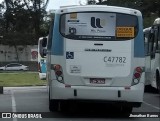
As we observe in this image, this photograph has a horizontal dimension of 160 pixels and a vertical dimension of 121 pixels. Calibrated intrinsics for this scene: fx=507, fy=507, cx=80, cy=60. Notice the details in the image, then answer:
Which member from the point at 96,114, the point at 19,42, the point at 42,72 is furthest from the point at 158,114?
the point at 19,42

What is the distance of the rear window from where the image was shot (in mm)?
Answer: 13852

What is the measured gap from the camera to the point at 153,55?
21969 mm

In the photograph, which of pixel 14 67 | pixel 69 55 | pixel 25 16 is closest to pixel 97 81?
pixel 69 55

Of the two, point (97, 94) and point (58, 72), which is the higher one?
point (58, 72)

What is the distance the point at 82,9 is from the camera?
45.5 feet

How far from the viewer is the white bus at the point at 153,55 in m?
21.0

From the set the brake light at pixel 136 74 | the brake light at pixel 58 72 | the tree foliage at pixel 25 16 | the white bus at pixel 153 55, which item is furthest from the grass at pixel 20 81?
the tree foliage at pixel 25 16

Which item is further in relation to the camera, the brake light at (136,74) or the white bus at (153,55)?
the white bus at (153,55)

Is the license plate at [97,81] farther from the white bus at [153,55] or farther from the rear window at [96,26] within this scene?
the white bus at [153,55]

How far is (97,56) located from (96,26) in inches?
32.8

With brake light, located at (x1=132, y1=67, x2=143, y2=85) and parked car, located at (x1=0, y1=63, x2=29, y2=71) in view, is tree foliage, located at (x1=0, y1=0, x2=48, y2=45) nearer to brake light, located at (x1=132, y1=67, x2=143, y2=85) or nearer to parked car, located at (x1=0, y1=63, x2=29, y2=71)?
parked car, located at (x1=0, y1=63, x2=29, y2=71)

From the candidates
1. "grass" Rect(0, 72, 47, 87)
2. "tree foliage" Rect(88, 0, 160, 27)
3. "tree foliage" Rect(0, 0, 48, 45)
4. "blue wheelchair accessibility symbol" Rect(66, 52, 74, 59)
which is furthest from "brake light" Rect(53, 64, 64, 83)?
"tree foliage" Rect(0, 0, 48, 45)

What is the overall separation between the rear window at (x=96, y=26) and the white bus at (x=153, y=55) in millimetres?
7169

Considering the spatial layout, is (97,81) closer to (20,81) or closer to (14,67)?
(20,81)
